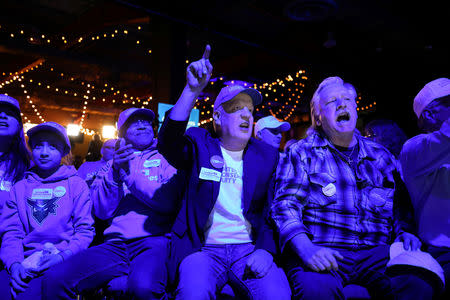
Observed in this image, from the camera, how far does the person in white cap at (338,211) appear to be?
1.57 m

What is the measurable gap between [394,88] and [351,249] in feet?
24.9

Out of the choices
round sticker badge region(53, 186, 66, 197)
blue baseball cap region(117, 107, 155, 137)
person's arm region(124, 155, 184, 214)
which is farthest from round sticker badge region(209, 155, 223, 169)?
round sticker badge region(53, 186, 66, 197)

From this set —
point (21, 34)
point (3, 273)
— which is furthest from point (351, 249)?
point (21, 34)

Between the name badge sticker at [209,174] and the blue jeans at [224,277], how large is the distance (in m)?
0.38

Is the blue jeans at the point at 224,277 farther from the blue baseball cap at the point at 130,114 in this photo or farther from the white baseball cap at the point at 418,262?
the blue baseball cap at the point at 130,114

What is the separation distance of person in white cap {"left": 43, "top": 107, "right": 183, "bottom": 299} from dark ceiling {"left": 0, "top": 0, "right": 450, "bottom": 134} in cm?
377

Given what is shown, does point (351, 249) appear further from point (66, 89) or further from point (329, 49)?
point (66, 89)

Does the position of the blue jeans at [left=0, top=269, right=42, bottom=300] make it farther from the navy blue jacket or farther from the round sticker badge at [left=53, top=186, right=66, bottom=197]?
the navy blue jacket

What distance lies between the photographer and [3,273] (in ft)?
6.15

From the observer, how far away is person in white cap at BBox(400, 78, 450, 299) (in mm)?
1780

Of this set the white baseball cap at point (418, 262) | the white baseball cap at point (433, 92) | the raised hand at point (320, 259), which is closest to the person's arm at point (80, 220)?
the raised hand at point (320, 259)

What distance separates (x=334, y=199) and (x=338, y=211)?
68mm

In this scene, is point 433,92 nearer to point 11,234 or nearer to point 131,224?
point 131,224

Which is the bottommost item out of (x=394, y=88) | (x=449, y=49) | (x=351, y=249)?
(x=351, y=249)
